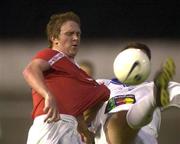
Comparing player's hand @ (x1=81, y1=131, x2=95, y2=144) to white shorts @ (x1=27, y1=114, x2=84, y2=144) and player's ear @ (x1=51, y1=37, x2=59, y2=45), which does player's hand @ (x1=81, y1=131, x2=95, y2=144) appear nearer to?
white shorts @ (x1=27, y1=114, x2=84, y2=144)

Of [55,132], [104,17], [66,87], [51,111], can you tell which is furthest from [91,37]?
[51,111]

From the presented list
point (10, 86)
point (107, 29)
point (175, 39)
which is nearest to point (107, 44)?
point (107, 29)

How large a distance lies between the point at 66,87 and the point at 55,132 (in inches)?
8.3

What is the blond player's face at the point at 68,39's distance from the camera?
2.94 m

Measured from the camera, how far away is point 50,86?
9.09 ft

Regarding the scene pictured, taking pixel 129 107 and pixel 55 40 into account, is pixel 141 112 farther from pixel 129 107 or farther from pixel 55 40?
pixel 55 40

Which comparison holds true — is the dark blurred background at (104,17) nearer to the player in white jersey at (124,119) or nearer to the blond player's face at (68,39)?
the player in white jersey at (124,119)

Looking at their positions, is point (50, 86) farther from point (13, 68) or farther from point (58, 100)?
point (13, 68)

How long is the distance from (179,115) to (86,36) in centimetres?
103

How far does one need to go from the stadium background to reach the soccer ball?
8.13 ft

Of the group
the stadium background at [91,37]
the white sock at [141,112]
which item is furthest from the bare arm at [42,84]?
the stadium background at [91,37]

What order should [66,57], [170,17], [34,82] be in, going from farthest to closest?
[170,17]
[66,57]
[34,82]

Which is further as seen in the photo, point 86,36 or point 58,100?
point 86,36

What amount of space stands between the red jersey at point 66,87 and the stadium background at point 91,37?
2467 mm
